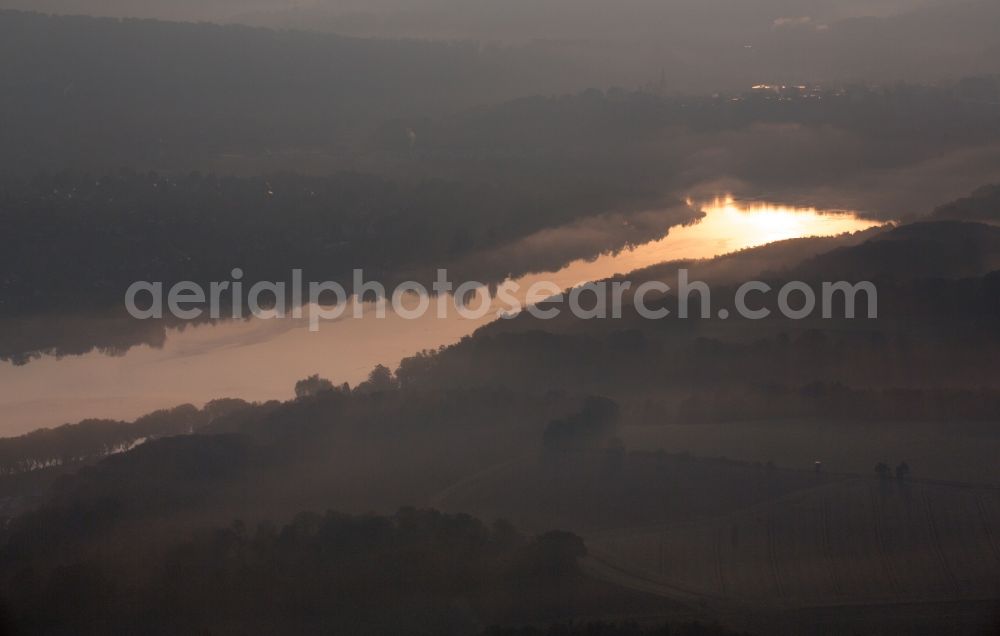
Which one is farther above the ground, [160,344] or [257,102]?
[257,102]

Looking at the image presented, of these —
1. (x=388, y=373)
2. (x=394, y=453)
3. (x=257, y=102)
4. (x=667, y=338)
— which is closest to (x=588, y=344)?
(x=667, y=338)

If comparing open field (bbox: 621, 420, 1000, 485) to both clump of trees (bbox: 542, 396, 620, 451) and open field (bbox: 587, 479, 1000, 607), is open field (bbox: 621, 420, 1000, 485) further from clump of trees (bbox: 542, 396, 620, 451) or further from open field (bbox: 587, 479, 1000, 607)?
open field (bbox: 587, 479, 1000, 607)

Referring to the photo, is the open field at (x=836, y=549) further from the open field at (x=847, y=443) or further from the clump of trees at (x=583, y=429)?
the clump of trees at (x=583, y=429)

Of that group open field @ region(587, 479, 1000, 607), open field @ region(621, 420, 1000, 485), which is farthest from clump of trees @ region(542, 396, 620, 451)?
open field @ region(587, 479, 1000, 607)

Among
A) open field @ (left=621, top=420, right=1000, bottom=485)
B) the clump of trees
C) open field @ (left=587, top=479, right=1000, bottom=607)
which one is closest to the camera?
open field @ (left=587, top=479, right=1000, bottom=607)

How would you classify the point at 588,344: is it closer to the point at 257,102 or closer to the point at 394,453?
the point at 394,453

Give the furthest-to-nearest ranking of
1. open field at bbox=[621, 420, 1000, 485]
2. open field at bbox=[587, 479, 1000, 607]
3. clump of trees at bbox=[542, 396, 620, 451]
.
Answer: clump of trees at bbox=[542, 396, 620, 451] < open field at bbox=[621, 420, 1000, 485] < open field at bbox=[587, 479, 1000, 607]

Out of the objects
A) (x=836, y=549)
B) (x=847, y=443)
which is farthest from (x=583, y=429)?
(x=836, y=549)

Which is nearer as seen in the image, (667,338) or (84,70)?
(667,338)

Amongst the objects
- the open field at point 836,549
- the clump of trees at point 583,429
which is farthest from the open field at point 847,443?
the open field at point 836,549

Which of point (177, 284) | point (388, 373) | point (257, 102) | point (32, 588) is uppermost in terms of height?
point (257, 102)

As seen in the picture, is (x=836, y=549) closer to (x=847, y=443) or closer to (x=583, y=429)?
(x=847, y=443)
